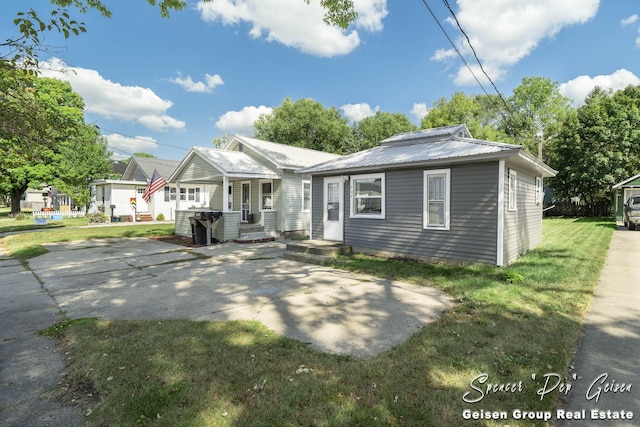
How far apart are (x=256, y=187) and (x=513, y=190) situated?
11465 mm

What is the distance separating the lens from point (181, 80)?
79.6 feet

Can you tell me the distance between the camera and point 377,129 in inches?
1452

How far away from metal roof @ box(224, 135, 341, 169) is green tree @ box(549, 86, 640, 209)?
62.5ft

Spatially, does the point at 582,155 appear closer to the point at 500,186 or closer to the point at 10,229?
the point at 500,186

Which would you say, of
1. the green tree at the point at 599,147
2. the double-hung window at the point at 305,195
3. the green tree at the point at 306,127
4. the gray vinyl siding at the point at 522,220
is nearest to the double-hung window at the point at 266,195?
the double-hung window at the point at 305,195

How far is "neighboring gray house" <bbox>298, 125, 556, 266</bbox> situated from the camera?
291 inches

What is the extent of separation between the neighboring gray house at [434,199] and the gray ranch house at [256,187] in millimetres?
3674

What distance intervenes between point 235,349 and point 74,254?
10099 millimetres

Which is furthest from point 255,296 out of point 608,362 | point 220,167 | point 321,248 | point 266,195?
point 266,195

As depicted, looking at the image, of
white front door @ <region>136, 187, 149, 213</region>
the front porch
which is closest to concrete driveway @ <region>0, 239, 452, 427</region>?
the front porch

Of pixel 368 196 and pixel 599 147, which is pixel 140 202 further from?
pixel 599 147

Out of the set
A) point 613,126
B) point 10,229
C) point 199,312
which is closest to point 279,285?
point 199,312

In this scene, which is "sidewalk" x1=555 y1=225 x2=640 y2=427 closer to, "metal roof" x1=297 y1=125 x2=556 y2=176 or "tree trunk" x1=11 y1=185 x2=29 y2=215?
"metal roof" x1=297 y1=125 x2=556 y2=176

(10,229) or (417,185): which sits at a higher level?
(417,185)
